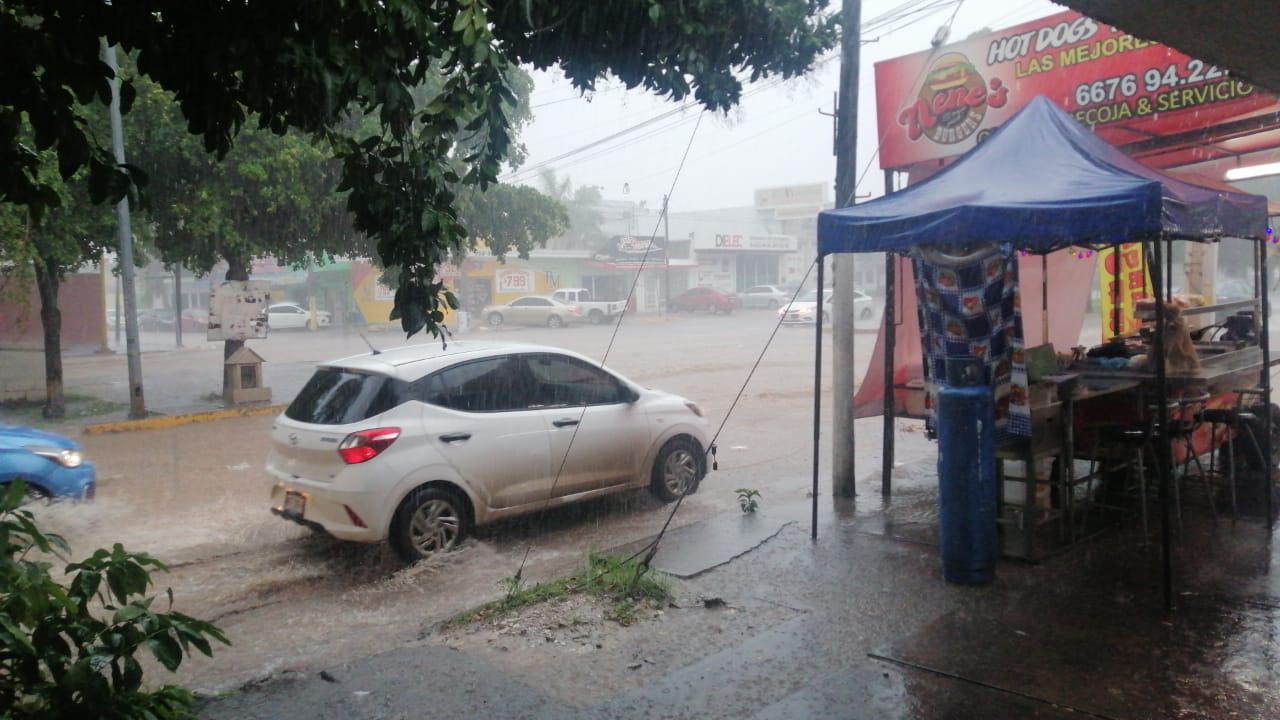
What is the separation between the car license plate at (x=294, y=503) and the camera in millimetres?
6641

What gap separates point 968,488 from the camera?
18.0 feet

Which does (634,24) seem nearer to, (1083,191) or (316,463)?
(1083,191)

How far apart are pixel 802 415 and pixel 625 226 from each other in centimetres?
2969

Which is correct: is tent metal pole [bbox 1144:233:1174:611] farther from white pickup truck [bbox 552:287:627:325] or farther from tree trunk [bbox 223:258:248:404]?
white pickup truck [bbox 552:287:627:325]

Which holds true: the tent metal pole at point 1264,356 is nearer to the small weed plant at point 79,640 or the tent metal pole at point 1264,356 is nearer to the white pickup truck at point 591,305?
the small weed plant at point 79,640

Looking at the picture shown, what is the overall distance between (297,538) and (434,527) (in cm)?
171

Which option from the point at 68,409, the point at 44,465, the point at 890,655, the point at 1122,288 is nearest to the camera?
the point at 890,655

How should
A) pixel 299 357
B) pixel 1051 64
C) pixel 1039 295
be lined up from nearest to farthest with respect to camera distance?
pixel 1051 64 < pixel 1039 295 < pixel 299 357

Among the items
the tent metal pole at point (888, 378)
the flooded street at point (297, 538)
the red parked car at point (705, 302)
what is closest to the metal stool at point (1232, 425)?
the tent metal pole at point (888, 378)

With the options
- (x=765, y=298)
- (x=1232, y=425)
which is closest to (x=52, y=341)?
(x=1232, y=425)

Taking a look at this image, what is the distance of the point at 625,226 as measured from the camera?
140 feet

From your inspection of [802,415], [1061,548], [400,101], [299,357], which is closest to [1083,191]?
[1061,548]

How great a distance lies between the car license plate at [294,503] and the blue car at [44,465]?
82.8 inches

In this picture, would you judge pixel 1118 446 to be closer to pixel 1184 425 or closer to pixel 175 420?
pixel 1184 425
